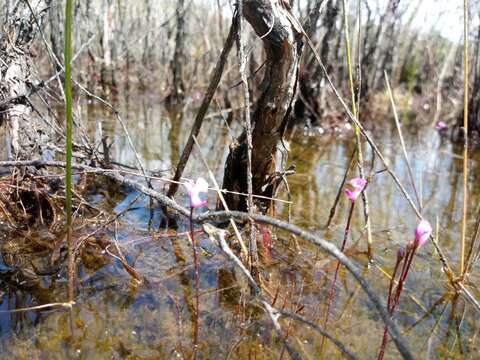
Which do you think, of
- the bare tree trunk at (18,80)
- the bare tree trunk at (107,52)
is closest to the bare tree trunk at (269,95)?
the bare tree trunk at (18,80)

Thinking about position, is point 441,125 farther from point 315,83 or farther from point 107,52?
point 107,52

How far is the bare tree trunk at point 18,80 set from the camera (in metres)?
1.91

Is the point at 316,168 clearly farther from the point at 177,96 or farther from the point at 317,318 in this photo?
the point at 177,96

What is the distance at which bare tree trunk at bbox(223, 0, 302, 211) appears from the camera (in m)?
1.65

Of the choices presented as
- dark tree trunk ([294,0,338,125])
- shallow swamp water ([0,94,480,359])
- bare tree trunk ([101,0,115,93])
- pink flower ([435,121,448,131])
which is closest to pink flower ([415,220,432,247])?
shallow swamp water ([0,94,480,359])

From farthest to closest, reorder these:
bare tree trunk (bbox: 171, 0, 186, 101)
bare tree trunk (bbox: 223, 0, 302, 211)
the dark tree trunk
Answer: bare tree trunk (bbox: 171, 0, 186, 101) → the dark tree trunk → bare tree trunk (bbox: 223, 0, 302, 211)

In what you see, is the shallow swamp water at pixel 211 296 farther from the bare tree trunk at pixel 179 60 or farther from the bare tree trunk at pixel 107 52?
the bare tree trunk at pixel 107 52

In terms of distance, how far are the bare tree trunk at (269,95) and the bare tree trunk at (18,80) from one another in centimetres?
90

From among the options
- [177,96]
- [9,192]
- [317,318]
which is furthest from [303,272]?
[177,96]

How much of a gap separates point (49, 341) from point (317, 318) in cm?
85

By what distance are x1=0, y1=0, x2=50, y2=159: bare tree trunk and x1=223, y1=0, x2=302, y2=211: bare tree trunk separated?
0.90 metres

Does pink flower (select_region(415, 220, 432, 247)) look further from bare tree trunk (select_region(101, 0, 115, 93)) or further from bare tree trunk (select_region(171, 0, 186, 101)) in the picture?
bare tree trunk (select_region(101, 0, 115, 93))

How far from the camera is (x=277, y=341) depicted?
137 cm

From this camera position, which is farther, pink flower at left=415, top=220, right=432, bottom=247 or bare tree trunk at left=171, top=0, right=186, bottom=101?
bare tree trunk at left=171, top=0, right=186, bottom=101
